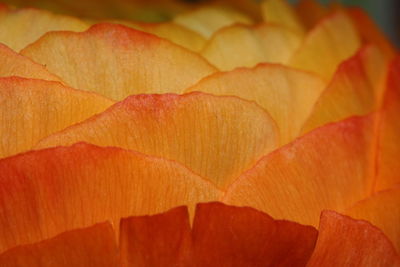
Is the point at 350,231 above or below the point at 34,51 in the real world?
below

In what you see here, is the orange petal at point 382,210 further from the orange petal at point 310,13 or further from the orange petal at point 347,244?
the orange petal at point 310,13

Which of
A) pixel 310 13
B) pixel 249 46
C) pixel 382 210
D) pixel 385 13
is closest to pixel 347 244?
pixel 382 210

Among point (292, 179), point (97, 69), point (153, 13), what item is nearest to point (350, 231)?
point (292, 179)

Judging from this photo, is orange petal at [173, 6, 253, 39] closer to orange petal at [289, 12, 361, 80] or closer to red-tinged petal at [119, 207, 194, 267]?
orange petal at [289, 12, 361, 80]

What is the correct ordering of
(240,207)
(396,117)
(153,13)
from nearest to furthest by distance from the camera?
(240,207) < (396,117) < (153,13)

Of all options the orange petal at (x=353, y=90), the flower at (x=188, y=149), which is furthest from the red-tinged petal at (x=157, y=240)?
the orange petal at (x=353, y=90)

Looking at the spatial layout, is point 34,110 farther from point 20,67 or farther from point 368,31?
point 368,31

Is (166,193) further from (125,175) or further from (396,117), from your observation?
(396,117)
